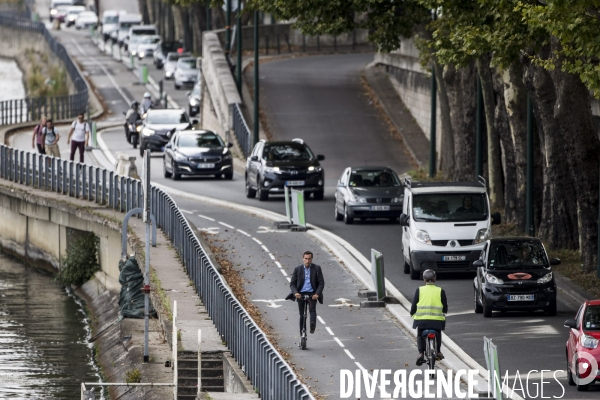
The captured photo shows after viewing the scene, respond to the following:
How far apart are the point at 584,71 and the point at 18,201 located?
84.6 ft

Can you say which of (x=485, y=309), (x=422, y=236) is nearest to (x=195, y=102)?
(x=422, y=236)

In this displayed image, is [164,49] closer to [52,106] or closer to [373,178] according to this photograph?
[52,106]

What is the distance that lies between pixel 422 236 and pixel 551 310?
13.8 feet

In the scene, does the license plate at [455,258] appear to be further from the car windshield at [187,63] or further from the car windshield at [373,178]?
the car windshield at [187,63]

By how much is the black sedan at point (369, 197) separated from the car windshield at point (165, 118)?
55.0 feet

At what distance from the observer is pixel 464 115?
1518 inches

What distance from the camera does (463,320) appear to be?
950 inches

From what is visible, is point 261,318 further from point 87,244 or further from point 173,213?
point 87,244

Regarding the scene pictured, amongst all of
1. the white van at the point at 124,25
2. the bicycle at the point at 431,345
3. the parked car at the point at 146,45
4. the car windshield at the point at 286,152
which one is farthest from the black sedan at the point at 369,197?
→ the white van at the point at 124,25

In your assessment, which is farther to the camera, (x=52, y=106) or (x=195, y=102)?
(x=52, y=106)

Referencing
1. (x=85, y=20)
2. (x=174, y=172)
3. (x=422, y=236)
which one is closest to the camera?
(x=422, y=236)

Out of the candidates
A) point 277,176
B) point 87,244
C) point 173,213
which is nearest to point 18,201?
point 87,244

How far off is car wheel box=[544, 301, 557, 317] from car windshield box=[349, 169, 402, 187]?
11.7 meters

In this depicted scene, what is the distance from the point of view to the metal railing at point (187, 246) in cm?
1638
